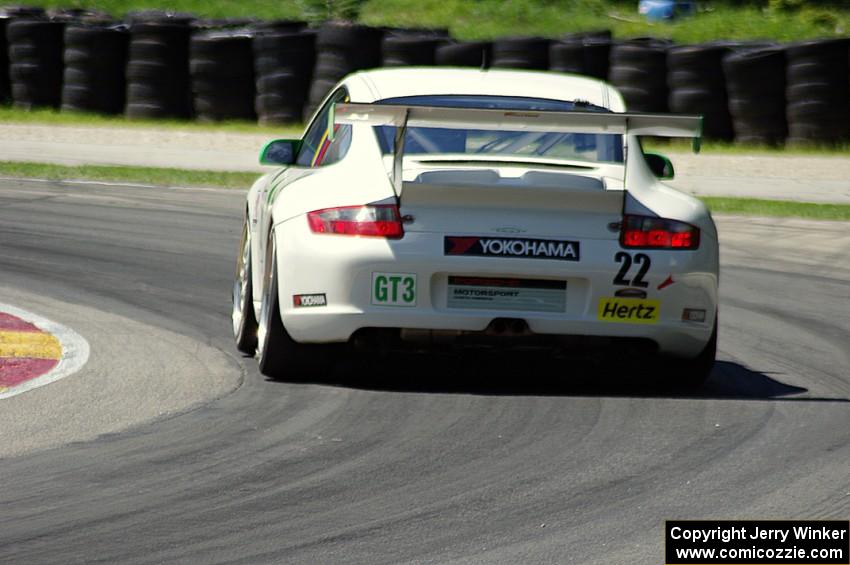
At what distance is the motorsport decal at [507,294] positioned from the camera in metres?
6.83

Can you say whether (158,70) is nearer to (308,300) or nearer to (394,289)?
(308,300)

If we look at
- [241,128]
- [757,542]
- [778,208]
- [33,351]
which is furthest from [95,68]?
[757,542]

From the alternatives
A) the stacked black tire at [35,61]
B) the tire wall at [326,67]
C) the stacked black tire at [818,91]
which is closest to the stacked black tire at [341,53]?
the tire wall at [326,67]

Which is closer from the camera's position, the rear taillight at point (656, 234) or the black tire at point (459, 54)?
the rear taillight at point (656, 234)

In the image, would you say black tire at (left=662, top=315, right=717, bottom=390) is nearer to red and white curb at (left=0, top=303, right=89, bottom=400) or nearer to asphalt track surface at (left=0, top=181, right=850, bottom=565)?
asphalt track surface at (left=0, top=181, right=850, bottom=565)

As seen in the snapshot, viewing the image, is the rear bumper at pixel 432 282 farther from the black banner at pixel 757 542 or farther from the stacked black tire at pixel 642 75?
the stacked black tire at pixel 642 75

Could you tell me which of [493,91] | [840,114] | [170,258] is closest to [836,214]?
[840,114]

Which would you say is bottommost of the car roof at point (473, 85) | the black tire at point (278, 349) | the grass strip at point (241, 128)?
the grass strip at point (241, 128)

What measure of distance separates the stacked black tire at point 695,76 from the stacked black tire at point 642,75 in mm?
118

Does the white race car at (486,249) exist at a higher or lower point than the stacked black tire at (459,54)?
higher

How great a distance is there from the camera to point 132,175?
17000 mm

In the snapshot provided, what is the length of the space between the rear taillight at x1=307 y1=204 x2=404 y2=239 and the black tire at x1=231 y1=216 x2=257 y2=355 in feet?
3.49

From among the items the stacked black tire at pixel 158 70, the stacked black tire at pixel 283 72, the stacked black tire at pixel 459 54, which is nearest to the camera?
the stacked black tire at pixel 459 54

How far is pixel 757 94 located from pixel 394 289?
14619 millimetres
